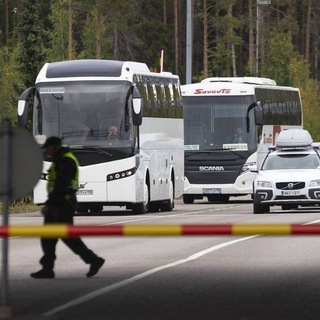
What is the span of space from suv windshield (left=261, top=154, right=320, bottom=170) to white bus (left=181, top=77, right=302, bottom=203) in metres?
7.06

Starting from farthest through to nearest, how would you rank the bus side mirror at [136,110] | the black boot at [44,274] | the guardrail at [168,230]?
the bus side mirror at [136,110]
the black boot at [44,274]
the guardrail at [168,230]

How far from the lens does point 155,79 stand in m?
39.0

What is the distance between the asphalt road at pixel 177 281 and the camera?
13898 mm

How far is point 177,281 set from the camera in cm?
1722

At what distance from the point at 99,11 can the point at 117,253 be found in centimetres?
6018

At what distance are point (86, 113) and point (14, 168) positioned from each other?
21407mm

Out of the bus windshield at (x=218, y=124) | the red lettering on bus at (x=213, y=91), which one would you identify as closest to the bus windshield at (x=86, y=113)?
the bus windshield at (x=218, y=124)

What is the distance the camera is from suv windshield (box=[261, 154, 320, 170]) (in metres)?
37.8

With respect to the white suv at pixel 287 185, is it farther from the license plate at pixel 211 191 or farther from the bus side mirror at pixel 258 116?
the bus side mirror at pixel 258 116

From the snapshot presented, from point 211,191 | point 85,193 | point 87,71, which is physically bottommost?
point 211,191

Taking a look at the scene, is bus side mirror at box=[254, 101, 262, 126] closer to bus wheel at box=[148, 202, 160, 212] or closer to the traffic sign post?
bus wheel at box=[148, 202, 160, 212]

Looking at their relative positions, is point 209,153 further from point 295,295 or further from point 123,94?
point 295,295

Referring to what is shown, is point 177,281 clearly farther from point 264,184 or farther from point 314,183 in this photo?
point 314,183

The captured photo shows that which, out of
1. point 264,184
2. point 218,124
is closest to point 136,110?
point 264,184
